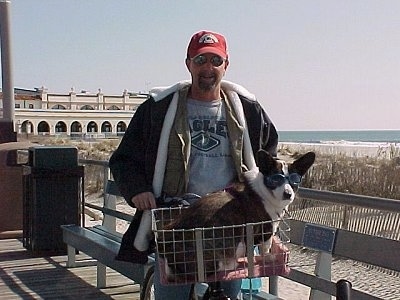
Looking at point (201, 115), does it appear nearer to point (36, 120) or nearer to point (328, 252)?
point (328, 252)

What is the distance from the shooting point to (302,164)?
2781mm

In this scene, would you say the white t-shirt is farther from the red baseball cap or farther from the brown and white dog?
the brown and white dog

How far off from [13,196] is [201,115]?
603 cm

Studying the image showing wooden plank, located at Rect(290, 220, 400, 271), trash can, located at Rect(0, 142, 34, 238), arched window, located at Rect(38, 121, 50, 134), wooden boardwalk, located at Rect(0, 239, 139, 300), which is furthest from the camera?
arched window, located at Rect(38, 121, 50, 134)

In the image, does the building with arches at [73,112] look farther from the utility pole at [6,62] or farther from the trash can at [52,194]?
the trash can at [52,194]

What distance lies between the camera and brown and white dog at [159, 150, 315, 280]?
8.86ft

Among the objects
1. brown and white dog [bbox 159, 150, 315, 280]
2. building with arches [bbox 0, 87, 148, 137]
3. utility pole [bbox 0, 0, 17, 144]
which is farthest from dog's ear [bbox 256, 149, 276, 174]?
building with arches [bbox 0, 87, 148, 137]

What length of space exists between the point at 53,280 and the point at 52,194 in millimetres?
1235

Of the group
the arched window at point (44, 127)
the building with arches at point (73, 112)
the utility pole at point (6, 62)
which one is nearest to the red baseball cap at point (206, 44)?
the utility pole at point (6, 62)

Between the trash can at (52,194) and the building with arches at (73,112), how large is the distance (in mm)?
82553

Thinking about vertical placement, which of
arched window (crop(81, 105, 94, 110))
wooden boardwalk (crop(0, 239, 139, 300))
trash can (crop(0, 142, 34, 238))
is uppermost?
arched window (crop(81, 105, 94, 110))

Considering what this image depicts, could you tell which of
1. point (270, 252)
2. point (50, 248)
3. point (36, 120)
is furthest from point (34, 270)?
point (36, 120)

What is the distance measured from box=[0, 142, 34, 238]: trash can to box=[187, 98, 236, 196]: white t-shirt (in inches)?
230

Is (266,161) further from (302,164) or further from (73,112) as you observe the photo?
(73,112)
